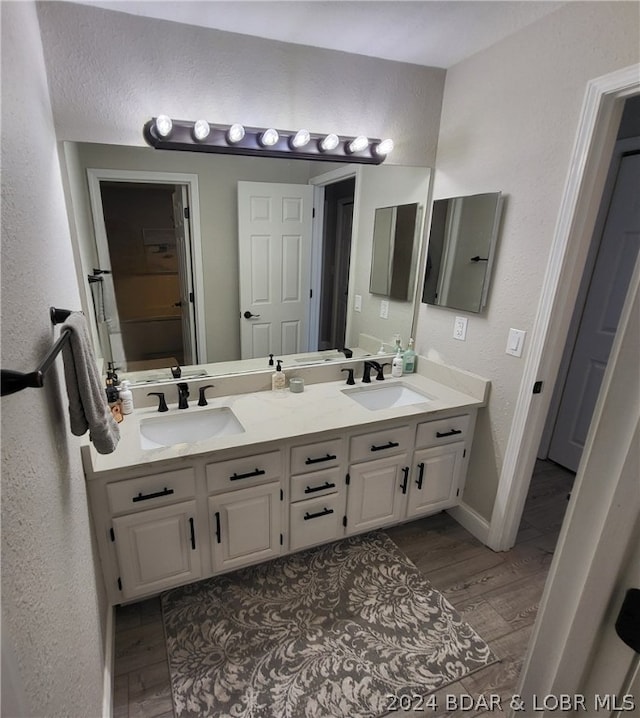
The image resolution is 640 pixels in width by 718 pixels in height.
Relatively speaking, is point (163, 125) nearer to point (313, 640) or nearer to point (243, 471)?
point (243, 471)

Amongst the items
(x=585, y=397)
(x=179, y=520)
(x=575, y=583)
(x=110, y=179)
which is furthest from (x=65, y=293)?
(x=585, y=397)

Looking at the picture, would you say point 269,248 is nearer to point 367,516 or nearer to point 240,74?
point 240,74

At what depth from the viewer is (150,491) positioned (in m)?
1.49

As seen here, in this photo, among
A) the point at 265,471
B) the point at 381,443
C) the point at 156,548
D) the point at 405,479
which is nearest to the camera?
the point at 156,548

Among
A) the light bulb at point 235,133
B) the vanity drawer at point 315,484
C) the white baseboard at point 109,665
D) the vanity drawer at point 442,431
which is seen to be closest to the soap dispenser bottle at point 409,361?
the vanity drawer at point 442,431

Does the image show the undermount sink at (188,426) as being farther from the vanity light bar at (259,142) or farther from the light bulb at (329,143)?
the light bulb at (329,143)

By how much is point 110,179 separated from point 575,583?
1997 millimetres

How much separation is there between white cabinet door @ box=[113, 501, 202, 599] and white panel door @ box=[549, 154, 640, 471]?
97.5 inches

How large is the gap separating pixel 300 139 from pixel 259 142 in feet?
0.63

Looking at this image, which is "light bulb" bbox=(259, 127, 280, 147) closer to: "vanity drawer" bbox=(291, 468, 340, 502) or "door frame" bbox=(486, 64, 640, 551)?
"door frame" bbox=(486, 64, 640, 551)

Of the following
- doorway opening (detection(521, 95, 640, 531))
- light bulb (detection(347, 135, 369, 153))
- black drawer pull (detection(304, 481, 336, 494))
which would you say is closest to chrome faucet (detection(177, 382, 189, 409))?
black drawer pull (detection(304, 481, 336, 494))

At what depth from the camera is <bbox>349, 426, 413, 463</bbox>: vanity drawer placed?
183cm

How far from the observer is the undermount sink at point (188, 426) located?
176 centimetres

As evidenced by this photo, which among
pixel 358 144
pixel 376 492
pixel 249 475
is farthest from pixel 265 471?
pixel 358 144
